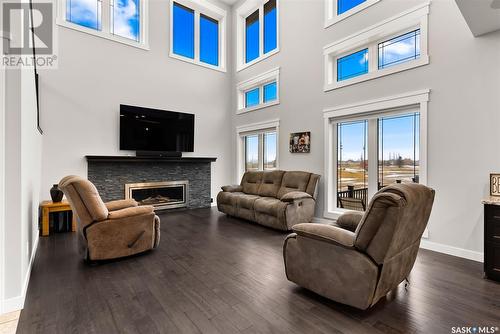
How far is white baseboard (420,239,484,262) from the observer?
9.80 ft

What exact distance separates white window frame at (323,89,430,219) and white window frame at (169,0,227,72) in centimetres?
386

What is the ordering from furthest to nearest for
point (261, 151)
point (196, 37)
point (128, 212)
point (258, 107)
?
point (196, 37) → point (261, 151) → point (258, 107) → point (128, 212)

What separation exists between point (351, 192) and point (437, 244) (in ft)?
4.90

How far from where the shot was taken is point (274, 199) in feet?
15.8

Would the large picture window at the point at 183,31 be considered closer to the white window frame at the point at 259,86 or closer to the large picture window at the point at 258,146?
the white window frame at the point at 259,86

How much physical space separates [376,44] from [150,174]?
5194 mm

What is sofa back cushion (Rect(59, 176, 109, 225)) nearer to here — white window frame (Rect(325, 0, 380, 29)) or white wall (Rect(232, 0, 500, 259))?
white wall (Rect(232, 0, 500, 259))

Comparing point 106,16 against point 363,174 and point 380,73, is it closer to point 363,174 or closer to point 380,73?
point 380,73

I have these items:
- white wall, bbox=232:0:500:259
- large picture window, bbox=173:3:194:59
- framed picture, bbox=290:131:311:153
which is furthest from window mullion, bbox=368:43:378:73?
large picture window, bbox=173:3:194:59

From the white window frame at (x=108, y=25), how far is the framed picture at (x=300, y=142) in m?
3.98

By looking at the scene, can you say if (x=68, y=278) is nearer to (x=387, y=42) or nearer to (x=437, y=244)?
(x=437, y=244)

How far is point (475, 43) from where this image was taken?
3.03 meters

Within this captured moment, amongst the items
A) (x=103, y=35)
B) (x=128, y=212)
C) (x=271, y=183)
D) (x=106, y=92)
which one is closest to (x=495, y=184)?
(x=271, y=183)

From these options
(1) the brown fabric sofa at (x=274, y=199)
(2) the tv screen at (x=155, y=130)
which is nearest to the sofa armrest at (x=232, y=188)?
(1) the brown fabric sofa at (x=274, y=199)
